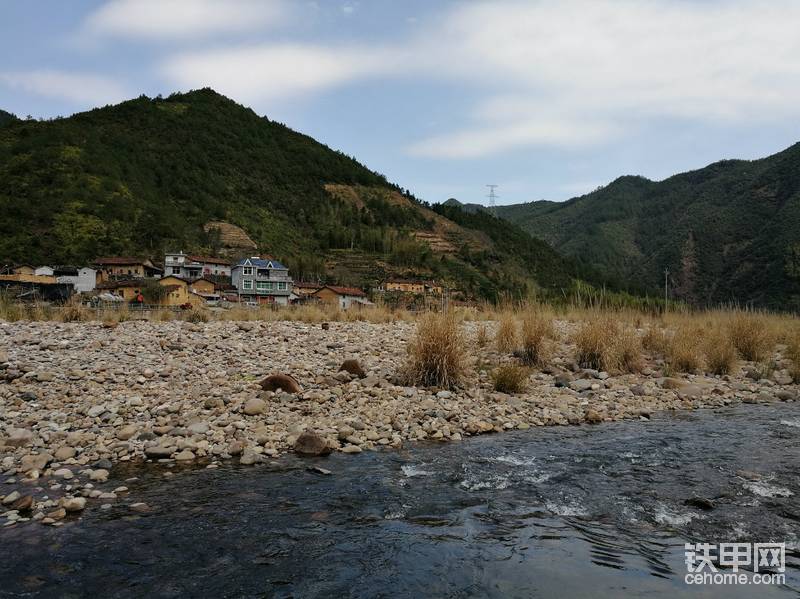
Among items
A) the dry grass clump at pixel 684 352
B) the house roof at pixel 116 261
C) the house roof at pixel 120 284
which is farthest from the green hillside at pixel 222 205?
the dry grass clump at pixel 684 352

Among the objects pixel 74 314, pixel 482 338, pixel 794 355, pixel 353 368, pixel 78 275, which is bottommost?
pixel 794 355

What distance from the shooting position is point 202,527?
14.7ft

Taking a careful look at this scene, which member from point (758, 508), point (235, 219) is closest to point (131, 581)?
point (758, 508)

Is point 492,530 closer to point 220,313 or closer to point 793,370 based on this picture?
point 793,370

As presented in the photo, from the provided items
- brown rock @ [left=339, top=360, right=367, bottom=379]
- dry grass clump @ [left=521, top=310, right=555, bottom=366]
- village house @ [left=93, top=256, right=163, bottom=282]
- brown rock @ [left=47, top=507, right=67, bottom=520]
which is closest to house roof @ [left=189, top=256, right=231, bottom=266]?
village house @ [left=93, top=256, right=163, bottom=282]

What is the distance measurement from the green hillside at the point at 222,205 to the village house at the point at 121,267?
4.16 metres

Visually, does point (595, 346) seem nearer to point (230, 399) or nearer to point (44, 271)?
point (230, 399)

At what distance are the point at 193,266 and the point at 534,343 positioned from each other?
58.9m

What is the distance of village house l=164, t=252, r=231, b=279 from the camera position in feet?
202

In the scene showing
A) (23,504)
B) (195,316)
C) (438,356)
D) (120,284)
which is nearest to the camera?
(23,504)

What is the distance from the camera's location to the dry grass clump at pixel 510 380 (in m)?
9.89

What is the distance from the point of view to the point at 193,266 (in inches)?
2509

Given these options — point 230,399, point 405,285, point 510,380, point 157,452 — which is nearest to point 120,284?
point 405,285

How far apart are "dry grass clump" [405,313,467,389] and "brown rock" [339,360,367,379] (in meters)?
0.90
